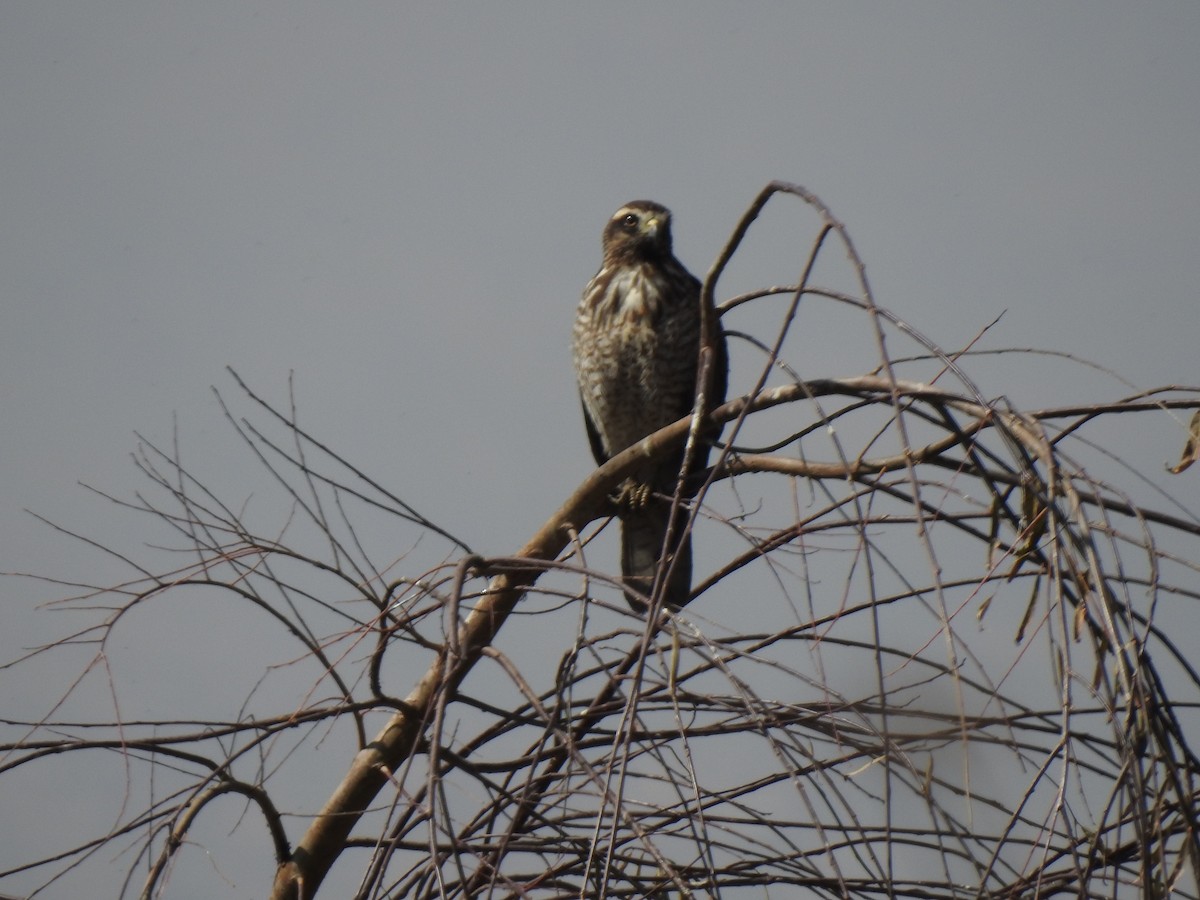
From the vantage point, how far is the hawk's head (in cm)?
574

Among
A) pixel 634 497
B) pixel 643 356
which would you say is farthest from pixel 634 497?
pixel 643 356

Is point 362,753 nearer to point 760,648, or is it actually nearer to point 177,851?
point 177,851

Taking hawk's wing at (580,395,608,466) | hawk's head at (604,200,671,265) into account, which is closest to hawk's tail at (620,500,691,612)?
hawk's wing at (580,395,608,466)

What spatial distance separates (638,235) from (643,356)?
68 cm

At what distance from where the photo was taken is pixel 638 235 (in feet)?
19.0

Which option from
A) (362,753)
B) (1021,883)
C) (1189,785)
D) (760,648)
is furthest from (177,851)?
(1189,785)

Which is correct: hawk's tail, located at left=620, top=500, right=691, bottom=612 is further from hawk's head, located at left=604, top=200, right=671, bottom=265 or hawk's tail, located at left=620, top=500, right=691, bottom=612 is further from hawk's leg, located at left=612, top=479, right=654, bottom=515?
hawk's head, located at left=604, top=200, right=671, bottom=265

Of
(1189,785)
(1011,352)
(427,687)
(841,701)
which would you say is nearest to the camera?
(1189,785)

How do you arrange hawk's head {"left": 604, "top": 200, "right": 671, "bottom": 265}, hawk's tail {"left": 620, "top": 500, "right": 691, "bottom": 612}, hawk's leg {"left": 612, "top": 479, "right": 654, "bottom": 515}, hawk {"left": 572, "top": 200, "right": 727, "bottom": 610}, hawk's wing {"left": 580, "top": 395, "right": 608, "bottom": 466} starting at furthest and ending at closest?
1. hawk's wing {"left": 580, "top": 395, "right": 608, "bottom": 466}
2. hawk's head {"left": 604, "top": 200, "right": 671, "bottom": 265}
3. hawk {"left": 572, "top": 200, "right": 727, "bottom": 610}
4. hawk's tail {"left": 620, "top": 500, "right": 691, "bottom": 612}
5. hawk's leg {"left": 612, "top": 479, "right": 654, "bottom": 515}

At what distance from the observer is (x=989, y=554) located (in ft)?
8.03

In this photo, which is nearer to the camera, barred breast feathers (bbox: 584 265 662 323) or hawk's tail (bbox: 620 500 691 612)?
hawk's tail (bbox: 620 500 691 612)

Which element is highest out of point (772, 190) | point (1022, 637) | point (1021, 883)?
point (772, 190)

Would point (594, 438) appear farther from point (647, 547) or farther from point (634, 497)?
point (634, 497)

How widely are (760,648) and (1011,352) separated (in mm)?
828
